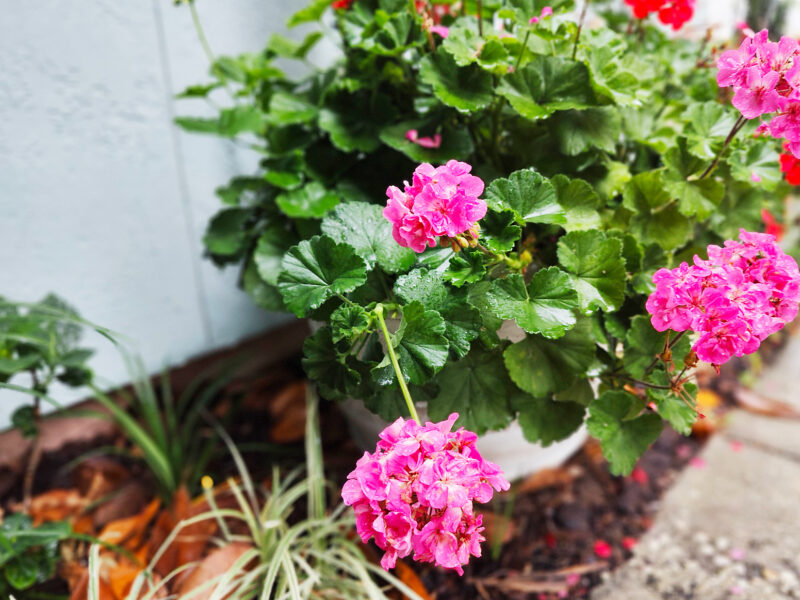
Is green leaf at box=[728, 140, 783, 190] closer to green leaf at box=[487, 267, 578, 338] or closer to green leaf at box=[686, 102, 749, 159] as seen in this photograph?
green leaf at box=[686, 102, 749, 159]

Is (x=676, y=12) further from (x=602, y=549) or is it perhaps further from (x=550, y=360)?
(x=602, y=549)

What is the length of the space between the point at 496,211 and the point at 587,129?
0.29 metres

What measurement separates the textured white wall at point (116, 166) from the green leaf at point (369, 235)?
2.44 feet

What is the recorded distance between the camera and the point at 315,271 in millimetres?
761

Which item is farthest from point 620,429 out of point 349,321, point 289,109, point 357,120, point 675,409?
point 289,109

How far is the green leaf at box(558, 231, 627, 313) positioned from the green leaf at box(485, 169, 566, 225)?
6 cm

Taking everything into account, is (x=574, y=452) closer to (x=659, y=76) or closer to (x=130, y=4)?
(x=659, y=76)

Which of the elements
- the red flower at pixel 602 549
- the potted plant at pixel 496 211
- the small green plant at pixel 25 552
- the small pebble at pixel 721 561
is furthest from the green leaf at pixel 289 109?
the small pebble at pixel 721 561

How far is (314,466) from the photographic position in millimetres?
1089

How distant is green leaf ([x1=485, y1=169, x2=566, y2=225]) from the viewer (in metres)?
0.78

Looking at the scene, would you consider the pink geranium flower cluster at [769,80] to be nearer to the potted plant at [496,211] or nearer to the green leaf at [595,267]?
the potted plant at [496,211]

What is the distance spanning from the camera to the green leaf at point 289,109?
1.05 meters

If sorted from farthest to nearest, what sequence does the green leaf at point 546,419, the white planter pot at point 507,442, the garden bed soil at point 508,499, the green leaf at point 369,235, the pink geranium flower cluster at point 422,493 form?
the garden bed soil at point 508,499
the white planter pot at point 507,442
the green leaf at point 546,419
the green leaf at point 369,235
the pink geranium flower cluster at point 422,493

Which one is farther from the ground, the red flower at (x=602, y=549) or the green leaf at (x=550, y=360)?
the green leaf at (x=550, y=360)
